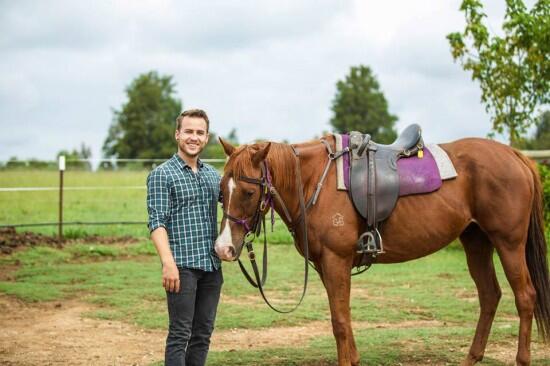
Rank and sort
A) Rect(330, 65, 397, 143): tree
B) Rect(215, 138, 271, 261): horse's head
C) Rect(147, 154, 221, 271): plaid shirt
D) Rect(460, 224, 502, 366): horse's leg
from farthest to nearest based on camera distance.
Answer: Rect(330, 65, 397, 143): tree, Rect(460, 224, 502, 366): horse's leg, Rect(215, 138, 271, 261): horse's head, Rect(147, 154, 221, 271): plaid shirt

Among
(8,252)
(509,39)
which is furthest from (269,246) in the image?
(509,39)

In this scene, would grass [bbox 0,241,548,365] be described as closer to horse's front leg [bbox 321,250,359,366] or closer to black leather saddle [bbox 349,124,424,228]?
horse's front leg [bbox 321,250,359,366]

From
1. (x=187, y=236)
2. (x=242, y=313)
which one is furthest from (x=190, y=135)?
(x=242, y=313)

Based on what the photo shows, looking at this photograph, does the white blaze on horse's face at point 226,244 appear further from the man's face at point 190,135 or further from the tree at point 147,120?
the tree at point 147,120

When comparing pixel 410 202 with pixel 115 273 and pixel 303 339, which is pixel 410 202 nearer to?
pixel 303 339

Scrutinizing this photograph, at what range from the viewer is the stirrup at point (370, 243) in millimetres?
4633

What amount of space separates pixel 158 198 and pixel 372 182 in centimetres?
163

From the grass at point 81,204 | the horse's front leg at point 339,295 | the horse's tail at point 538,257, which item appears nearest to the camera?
the horse's front leg at point 339,295

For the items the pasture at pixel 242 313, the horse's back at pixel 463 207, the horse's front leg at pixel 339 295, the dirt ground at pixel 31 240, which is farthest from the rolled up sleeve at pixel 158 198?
the dirt ground at pixel 31 240

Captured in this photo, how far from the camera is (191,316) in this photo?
13.1 feet

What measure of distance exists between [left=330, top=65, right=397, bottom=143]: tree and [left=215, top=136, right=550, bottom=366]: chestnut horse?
167 ft

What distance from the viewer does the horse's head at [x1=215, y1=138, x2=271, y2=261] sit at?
417 cm

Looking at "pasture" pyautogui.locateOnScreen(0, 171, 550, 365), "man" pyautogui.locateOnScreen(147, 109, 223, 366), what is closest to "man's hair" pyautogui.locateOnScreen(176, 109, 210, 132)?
"man" pyautogui.locateOnScreen(147, 109, 223, 366)

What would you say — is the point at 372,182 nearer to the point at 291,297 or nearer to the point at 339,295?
the point at 339,295
